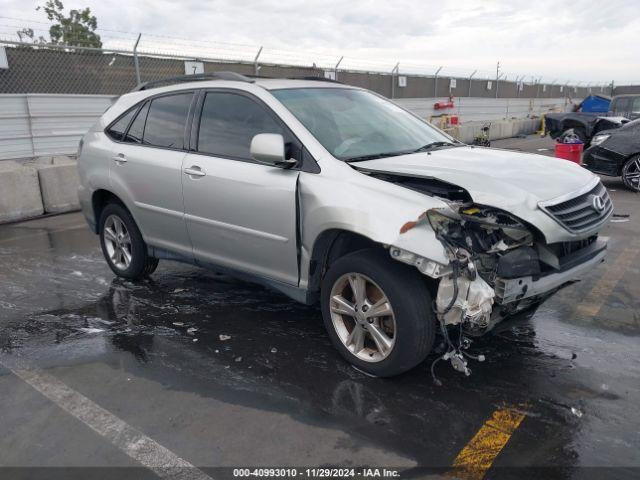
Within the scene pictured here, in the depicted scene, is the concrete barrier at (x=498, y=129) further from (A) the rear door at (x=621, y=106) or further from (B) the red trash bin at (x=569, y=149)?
A: (B) the red trash bin at (x=569, y=149)

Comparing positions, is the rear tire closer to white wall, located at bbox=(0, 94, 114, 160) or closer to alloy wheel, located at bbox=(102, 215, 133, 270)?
alloy wheel, located at bbox=(102, 215, 133, 270)

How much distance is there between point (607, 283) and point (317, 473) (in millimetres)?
3771

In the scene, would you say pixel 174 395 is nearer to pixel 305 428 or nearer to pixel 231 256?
pixel 305 428

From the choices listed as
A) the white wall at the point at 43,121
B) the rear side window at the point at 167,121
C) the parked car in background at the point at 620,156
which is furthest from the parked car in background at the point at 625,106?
the rear side window at the point at 167,121

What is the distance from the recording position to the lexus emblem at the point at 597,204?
3.56 metres

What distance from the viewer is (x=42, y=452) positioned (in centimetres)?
284

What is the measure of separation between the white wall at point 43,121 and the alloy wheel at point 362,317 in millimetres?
9265

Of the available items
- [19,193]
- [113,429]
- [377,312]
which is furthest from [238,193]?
[19,193]

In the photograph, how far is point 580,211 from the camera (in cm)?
343

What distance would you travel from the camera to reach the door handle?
424cm

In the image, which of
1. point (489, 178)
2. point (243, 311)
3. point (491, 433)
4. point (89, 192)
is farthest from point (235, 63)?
point (491, 433)

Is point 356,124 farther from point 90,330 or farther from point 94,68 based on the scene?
point 94,68

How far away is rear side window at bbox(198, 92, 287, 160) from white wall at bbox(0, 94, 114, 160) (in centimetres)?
776

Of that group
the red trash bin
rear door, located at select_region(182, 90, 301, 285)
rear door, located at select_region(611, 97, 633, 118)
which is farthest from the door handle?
rear door, located at select_region(611, 97, 633, 118)
